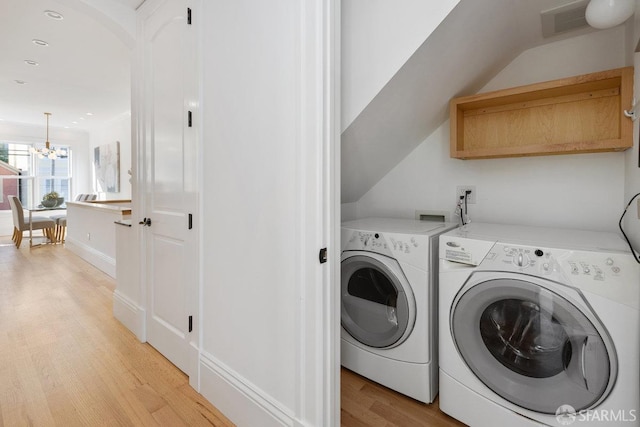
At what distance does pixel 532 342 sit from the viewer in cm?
122

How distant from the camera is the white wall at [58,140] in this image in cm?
661

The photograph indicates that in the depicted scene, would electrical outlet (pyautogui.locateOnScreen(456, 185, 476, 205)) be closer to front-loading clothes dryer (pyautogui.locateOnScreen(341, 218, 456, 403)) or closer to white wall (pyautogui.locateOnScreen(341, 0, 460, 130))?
front-loading clothes dryer (pyautogui.locateOnScreen(341, 218, 456, 403))

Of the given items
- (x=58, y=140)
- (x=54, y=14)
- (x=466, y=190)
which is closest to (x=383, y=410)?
(x=466, y=190)

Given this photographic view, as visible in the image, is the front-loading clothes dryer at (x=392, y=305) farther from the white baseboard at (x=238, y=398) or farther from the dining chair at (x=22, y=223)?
the dining chair at (x=22, y=223)

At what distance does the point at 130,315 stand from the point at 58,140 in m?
7.65

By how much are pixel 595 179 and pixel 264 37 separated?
6.30 ft

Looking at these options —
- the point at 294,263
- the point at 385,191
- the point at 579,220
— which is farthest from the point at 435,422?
the point at 385,191

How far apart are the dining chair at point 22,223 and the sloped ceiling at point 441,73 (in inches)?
255

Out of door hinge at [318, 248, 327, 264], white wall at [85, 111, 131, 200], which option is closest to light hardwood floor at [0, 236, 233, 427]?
door hinge at [318, 248, 327, 264]

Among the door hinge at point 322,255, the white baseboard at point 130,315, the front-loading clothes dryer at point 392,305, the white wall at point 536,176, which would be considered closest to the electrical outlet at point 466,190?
the white wall at point 536,176

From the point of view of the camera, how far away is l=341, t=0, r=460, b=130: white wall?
1.31 meters

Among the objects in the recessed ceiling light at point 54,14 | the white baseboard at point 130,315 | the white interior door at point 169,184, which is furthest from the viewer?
the recessed ceiling light at point 54,14

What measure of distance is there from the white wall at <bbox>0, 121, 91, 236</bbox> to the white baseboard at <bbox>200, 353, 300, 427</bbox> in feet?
26.9

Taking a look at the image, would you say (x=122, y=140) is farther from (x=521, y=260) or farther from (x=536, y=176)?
(x=521, y=260)
